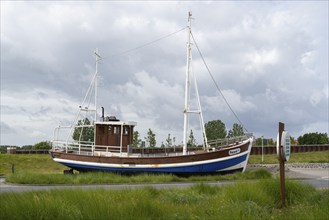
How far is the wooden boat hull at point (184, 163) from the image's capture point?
1028 inches

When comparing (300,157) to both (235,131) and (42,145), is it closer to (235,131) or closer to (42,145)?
(235,131)

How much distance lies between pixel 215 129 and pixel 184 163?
112 feet

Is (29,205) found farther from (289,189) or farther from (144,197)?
(289,189)

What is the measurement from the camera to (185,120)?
27.6 meters

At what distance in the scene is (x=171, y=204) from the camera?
10.5 m

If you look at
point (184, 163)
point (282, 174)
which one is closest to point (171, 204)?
point (282, 174)

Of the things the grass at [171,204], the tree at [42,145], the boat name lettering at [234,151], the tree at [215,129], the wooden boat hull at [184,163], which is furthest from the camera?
the tree at [42,145]

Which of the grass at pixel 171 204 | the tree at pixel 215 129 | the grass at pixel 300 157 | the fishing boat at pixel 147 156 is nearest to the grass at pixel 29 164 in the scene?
the fishing boat at pixel 147 156

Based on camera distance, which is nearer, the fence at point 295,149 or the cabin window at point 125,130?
the cabin window at point 125,130

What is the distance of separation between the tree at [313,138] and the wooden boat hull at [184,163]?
5074 cm

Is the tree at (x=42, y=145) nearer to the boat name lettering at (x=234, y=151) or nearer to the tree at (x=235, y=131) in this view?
the tree at (x=235, y=131)

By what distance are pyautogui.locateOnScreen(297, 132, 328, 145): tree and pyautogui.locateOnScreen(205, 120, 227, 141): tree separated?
75.7ft

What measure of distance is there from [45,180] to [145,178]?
5.31 m

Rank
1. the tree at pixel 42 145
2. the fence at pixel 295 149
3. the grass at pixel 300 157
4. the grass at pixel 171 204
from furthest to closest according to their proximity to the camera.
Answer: the tree at pixel 42 145 → the fence at pixel 295 149 → the grass at pixel 300 157 → the grass at pixel 171 204
